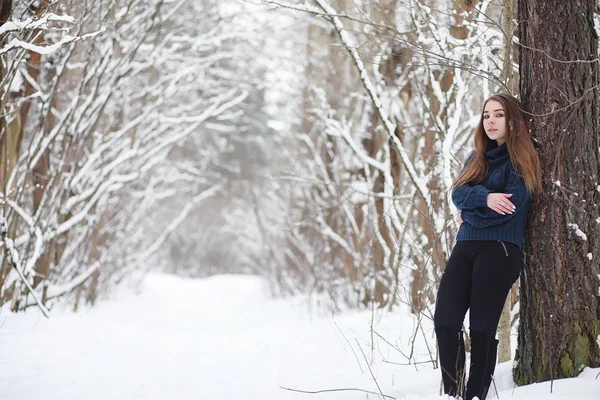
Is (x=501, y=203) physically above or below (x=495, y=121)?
below

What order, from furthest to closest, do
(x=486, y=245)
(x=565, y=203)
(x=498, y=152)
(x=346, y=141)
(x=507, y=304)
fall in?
(x=346, y=141) < (x=507, y=304) < (x=498, y=152) < (x=486, y=245) < (x=565, y=203)

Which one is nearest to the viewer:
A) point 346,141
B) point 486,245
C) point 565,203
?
point 565,203

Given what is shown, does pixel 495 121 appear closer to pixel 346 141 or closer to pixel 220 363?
pixel 220 363

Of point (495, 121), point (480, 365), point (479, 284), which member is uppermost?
point (495, 121)

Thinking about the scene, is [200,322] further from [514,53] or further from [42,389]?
[514,53]

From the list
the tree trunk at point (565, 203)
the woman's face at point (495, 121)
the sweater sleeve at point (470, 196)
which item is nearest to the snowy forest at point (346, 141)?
the tree trunk at point (565, 203)

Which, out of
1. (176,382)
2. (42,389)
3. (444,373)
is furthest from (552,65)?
(42,389)

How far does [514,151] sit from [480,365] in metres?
0.94

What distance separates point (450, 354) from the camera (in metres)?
2.71

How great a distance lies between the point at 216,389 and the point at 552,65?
2.53 metres

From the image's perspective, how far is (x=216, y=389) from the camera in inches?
144

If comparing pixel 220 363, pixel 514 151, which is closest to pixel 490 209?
pixel 514 151

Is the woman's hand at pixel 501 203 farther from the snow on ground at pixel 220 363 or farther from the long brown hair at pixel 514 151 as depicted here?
the snow on ground at pixel 220 363

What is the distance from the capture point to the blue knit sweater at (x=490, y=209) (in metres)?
2.67
